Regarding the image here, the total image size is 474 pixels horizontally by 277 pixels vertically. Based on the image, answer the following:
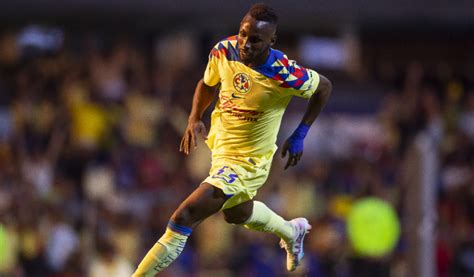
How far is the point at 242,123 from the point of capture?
9.34 meters

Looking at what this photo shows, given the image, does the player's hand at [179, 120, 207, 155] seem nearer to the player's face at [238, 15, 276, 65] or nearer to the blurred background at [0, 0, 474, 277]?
the player's face at [238, 15, 276, 65]

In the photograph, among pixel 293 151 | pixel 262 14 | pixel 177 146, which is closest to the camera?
pixel 262 14

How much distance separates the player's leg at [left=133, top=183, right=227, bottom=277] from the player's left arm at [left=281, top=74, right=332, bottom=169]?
69 cm

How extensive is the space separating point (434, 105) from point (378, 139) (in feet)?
3.48

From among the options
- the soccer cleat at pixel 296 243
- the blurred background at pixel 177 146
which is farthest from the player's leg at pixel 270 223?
the blurred background at pixel 177 146

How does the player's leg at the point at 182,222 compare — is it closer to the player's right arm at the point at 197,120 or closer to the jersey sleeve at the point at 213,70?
the player's right arm at the point at 197,120

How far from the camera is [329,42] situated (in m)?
22.4

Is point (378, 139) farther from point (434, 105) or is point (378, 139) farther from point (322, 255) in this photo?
point (322, 255)

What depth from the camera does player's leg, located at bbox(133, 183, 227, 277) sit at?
8922 millimetres

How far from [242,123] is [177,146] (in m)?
7.53

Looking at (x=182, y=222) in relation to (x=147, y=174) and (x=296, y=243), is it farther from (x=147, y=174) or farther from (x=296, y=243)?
(x=147, y=174)

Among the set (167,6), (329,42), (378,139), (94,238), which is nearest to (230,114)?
(94,238)

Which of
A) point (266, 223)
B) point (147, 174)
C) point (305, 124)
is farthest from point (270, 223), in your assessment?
point (147, 174)

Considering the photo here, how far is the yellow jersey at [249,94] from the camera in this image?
29.9 ft
